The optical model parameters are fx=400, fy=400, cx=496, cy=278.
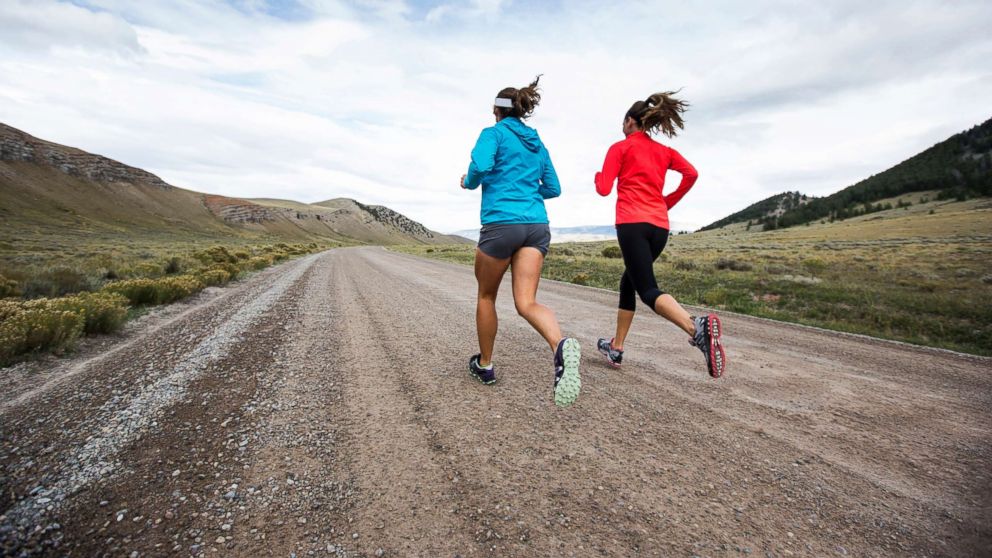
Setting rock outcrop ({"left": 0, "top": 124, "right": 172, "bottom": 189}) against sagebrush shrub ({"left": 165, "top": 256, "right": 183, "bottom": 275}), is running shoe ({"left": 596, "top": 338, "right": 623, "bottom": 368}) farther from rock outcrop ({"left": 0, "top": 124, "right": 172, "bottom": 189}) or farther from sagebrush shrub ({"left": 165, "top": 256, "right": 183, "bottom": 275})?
rock outcrop ({"left": 0, "top": 124, "right": 172, "bottom": 189})

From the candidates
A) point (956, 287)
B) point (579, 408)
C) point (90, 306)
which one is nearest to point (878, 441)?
point (579, 408)

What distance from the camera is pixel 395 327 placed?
220 inches

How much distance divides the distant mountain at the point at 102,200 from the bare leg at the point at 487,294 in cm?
7629

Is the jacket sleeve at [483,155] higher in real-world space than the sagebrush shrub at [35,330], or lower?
higher

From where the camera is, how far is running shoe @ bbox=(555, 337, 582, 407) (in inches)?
98.7

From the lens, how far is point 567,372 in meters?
2.55

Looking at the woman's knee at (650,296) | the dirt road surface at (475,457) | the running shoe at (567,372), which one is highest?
the woman's knee at (650,296)

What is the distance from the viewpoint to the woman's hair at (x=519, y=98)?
3.14 m

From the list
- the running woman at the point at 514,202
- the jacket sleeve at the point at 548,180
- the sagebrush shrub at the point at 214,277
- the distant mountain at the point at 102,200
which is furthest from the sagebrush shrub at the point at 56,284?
the distant mountain at the point at 102,200

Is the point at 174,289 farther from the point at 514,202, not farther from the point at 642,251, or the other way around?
the point at 642,251

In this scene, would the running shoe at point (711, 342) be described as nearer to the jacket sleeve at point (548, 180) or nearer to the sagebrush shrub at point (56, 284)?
the jacket sleeve at point (548, 180)

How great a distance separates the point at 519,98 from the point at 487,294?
1.57 metres

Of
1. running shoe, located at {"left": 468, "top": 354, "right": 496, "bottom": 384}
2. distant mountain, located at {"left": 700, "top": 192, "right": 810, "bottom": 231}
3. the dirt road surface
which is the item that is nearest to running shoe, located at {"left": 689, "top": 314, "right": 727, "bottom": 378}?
the dirt road surface

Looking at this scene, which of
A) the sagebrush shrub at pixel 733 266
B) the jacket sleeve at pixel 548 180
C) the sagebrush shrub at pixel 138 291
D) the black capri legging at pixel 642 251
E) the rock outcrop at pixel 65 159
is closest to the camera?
the jacket sleeve at pixel 548 180
